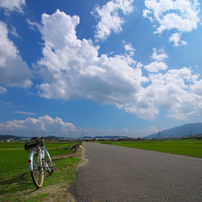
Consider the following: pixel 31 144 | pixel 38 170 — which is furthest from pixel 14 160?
pixel 38 170

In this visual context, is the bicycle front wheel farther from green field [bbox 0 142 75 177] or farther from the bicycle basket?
green field [bbox 0 142 75 177]

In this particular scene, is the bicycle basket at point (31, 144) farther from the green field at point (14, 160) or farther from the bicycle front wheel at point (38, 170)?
the green field at point (14, 160)

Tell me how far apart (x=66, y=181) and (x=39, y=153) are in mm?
1469

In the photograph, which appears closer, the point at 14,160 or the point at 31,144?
the point at 31,144

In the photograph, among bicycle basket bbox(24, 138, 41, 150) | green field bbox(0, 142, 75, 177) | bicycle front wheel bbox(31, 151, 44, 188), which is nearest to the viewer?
bicycle front wheel bbox(31, 151, 44, 188)

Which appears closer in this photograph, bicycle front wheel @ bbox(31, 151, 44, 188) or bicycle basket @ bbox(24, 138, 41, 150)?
bicycle front wheel @ bbox(31, 151, 44, 188)

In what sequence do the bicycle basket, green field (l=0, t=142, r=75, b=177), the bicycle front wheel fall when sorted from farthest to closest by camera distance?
green field (l=0, t=142, r=75, b=177) < the bicycle basket < the bicycle front wheel

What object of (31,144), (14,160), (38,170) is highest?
(31,144)

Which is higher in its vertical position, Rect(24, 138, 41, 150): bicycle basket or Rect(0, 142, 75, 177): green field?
Rect(24, 138, 41, 150): bicycle basket

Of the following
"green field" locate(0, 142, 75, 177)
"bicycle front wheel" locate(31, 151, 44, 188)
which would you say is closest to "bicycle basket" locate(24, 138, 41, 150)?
"bicycle front wheel" locate(31, 151, 44, 188)

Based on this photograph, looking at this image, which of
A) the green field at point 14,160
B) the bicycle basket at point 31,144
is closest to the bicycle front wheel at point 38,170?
the bicycle basket at point 31,144

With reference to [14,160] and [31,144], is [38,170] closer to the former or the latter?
[31,144]

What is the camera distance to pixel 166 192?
4.07 metres

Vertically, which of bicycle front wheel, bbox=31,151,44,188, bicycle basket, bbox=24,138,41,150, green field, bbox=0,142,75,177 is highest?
bicycle basket, bbox=24,138,41,150
